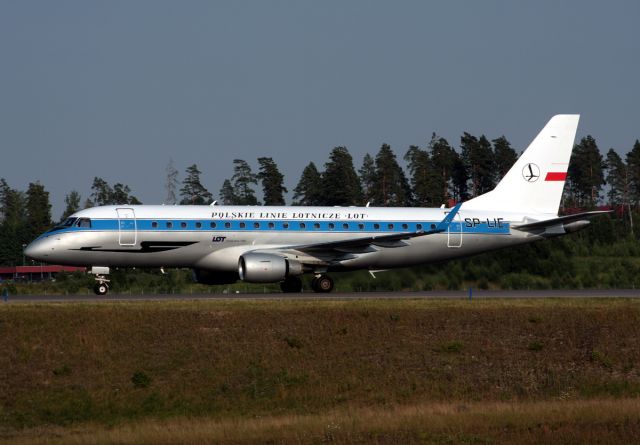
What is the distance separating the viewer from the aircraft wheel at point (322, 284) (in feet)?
156

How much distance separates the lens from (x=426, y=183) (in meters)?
123

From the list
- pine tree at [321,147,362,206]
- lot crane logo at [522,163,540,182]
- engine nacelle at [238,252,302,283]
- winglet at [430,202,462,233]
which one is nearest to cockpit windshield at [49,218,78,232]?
engine nacelle at [238,252,302,283]

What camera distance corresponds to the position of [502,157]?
411 feet

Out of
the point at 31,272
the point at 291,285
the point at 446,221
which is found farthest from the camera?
the point at 31,272

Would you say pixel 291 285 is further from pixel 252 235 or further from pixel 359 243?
pixel 359 243

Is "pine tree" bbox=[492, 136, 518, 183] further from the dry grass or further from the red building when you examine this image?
the dry grass

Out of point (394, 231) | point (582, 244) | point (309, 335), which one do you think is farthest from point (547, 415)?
point (582, 244)

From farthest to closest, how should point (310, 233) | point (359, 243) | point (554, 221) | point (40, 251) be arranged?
point (554, 221) < point (310, 233) < point (359, 243) < point (40, 251)

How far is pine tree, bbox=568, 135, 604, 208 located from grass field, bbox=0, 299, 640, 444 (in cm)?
10274

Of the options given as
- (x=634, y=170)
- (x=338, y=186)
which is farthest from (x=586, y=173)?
(x=338, y=186)

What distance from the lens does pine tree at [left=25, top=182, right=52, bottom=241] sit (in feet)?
420

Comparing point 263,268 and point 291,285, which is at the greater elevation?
point 263,268

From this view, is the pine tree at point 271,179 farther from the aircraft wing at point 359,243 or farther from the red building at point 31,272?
the aircraft wing at point 359,243

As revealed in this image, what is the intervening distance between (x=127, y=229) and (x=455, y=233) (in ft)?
49.1
